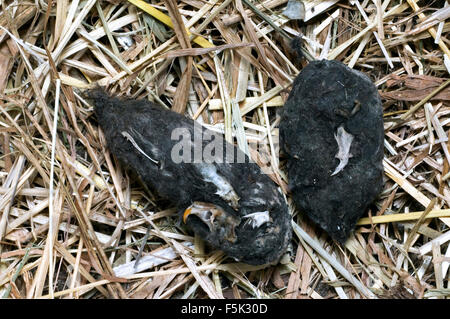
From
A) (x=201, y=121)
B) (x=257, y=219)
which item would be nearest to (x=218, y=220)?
(x=257, y=219)

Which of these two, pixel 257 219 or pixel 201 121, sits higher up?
pixel 201 121

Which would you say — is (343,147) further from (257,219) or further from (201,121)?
(201,121)

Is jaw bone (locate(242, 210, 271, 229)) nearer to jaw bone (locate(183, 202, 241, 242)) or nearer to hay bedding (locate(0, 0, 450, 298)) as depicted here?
jaw bone (locate(183, 202, 241, 242))

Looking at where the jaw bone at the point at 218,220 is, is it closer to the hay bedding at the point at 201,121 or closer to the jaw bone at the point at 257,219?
the jaw bone at the point at 257,219

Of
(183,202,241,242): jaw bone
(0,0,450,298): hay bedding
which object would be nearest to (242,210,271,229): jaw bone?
(183,202,241,242): jaw bone

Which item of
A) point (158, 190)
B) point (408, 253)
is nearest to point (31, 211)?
point (158, 190)
